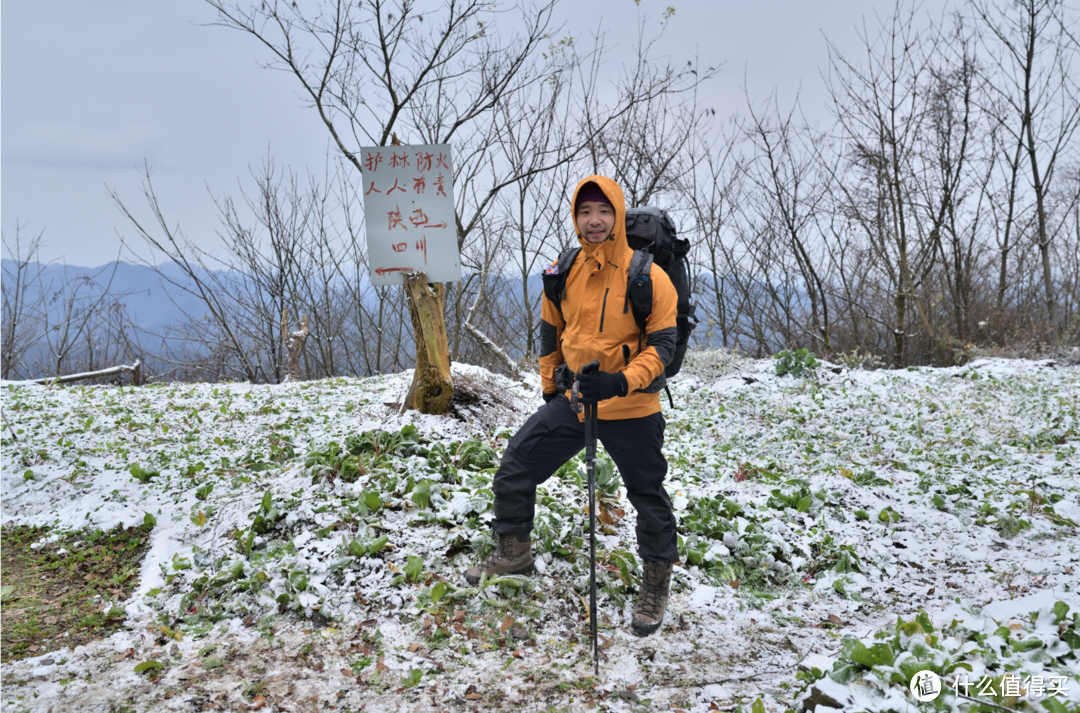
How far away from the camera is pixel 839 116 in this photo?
12.3m

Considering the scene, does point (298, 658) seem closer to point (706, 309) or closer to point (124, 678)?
point (124, 678)

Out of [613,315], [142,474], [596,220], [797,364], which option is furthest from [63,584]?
[797,364]

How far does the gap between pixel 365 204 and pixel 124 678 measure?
3.45 metres

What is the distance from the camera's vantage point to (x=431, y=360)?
540 centimetres

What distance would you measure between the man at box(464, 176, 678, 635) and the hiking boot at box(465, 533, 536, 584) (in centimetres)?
8

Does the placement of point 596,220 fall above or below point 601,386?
above

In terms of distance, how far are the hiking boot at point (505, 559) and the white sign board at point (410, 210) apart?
7.86 ft

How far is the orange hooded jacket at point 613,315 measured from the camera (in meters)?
2.70

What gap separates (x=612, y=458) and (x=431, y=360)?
2.81 m

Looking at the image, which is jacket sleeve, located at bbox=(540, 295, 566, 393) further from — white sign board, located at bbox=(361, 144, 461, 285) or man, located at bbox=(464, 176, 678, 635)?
white sign board, located at bbox=(361, 144, 461, 285)

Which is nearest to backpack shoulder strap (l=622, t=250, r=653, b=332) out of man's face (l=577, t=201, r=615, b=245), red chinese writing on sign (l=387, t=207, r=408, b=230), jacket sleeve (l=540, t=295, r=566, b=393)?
man's face (l=577, t=201, r=615, b=245)

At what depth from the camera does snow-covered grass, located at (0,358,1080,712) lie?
2.50 metres

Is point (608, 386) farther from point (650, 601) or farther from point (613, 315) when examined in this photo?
point (650, 601)

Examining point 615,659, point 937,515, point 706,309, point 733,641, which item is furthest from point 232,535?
point 706,309
